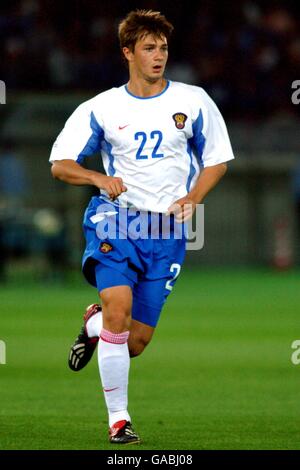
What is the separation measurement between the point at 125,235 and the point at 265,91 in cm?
2260

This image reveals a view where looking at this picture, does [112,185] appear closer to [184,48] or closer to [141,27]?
[141,27]

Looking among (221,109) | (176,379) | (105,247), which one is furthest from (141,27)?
(221,109)

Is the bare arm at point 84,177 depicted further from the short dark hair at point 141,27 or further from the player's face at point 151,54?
the short dark hair at point 141,27

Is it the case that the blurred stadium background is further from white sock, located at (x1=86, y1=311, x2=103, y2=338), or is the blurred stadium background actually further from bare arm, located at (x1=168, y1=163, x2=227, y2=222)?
bare arm, located at (x1=168, y1=163, x2=227, y2=222)

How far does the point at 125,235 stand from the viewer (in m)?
7.30

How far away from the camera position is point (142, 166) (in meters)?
7.39

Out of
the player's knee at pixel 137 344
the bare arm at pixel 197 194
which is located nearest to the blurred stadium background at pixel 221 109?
the player's knee at pixel 137 344

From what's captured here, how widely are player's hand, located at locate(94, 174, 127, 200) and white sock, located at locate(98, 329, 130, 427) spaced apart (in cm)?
80

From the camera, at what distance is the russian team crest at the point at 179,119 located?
7.44m

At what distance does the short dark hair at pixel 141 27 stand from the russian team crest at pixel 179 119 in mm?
458

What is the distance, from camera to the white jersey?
7395 mm

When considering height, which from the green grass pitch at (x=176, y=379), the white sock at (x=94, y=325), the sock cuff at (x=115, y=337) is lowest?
the green grass pitch at (x=176, y=379)

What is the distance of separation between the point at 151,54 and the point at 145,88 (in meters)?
0.25

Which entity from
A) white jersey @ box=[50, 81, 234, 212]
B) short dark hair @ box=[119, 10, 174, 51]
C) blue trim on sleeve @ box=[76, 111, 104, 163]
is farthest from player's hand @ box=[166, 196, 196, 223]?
short dark hair @ box=[119, 10, 174, 51]
